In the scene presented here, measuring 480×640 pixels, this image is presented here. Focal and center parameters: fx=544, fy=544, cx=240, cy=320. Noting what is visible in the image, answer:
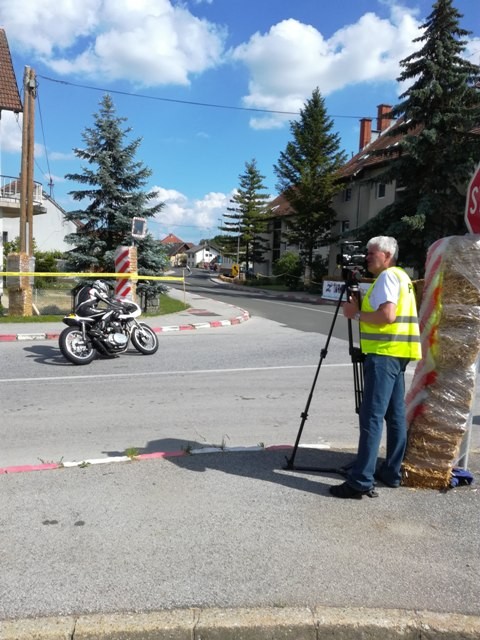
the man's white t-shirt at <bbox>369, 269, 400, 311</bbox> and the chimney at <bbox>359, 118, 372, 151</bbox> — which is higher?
the chimney at <bbox>359, 118, 372, 151</bbox>

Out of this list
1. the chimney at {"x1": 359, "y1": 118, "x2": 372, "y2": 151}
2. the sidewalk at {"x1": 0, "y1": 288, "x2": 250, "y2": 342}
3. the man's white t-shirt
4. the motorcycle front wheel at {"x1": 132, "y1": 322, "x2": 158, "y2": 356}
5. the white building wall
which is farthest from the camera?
the white building wall

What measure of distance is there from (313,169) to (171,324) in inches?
1104

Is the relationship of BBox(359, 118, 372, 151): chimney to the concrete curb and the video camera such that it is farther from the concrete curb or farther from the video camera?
the concrete curb

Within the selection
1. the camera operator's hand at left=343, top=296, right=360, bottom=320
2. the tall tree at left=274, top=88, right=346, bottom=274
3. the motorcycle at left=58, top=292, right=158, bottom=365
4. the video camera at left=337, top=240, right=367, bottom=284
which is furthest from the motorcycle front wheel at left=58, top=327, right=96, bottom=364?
the tall tree at left=274, top=88, right=346, bottom=274

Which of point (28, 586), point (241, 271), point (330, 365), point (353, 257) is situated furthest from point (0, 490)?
point (241, 271)

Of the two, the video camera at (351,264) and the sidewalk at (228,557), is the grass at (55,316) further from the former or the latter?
the video camera at (351,264)

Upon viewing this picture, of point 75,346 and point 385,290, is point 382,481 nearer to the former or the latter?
point 385,290

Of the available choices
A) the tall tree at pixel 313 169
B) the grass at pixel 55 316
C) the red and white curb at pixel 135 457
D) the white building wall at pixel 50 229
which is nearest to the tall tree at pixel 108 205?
the grass at pixel 55 316

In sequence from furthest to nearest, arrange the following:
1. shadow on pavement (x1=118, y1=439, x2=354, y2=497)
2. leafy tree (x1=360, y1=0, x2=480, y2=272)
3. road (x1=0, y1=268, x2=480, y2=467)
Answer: leafy tree (x1=360, y1=0, x2=480, y2=272), road (x1=0, y1=268, x2=480, y2=467), shadow on pavement (x1=118, y1=439, x2=354, y2=497)

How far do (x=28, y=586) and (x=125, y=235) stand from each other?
57.1 ft

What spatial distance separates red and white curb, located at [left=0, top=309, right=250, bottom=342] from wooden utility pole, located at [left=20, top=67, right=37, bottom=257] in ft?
17.4

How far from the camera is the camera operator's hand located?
12.6 ft

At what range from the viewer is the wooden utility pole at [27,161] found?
17.1m

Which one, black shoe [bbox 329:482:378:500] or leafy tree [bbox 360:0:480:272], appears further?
leafy tree [bbox 360:0:480:272]
